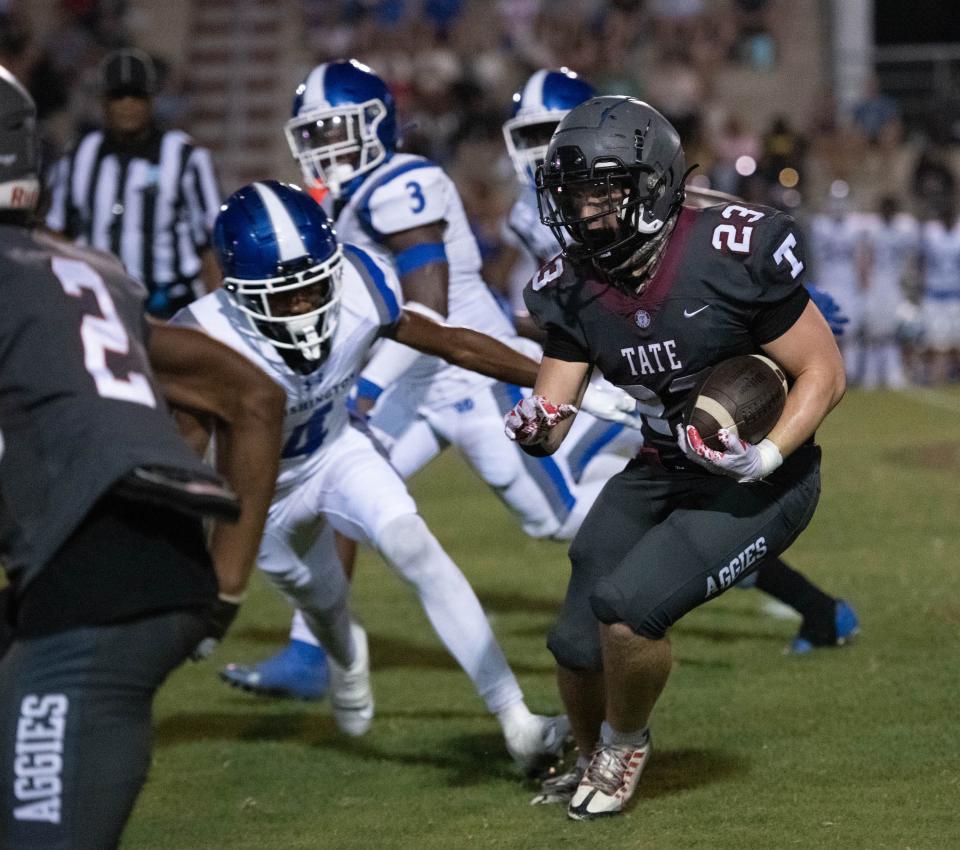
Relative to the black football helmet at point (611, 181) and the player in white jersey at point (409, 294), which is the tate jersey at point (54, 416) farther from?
A: the player in white jersey at point (409, 294)

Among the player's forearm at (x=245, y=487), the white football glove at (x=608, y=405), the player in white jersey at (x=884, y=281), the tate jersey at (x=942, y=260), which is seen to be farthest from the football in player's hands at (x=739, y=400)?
the tate jersey at (x=942, y=260)

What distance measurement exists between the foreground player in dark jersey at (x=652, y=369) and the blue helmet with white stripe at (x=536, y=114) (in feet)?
6.84

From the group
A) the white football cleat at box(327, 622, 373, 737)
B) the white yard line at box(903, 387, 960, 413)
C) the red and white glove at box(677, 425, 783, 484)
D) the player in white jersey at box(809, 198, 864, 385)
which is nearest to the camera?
the red and white glove at box(677, 425, 783, 484)

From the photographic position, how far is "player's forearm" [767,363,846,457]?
3600 millimetres

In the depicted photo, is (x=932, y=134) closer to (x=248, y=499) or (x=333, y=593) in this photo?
(x=333, y=593)

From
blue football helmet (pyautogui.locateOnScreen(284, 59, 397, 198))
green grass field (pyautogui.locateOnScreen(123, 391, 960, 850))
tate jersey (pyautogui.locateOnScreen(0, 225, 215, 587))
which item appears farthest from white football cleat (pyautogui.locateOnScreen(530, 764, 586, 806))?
blue football helmet (pyautogui.locateOnScreen(284, 59, 397, 198))

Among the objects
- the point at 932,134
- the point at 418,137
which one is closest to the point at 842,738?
the point at 418,137

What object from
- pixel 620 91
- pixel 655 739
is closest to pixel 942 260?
pixel 620 91

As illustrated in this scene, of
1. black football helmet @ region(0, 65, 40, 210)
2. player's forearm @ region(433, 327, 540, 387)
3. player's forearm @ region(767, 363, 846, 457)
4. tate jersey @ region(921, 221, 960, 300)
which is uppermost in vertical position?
black football helmet @ region(0, 65, 40, 210)

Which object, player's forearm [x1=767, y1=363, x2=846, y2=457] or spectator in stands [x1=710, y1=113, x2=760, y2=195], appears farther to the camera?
spectator in stands [x1=710, y1=113, x2=760, y2=195]

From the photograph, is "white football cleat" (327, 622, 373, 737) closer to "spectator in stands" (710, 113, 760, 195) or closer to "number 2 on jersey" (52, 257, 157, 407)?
"number 2 on jersey" (52, 257, 157, 407)

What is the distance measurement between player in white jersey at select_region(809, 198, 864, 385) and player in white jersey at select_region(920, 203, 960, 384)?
616 mm

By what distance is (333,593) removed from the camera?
4641 millimetres

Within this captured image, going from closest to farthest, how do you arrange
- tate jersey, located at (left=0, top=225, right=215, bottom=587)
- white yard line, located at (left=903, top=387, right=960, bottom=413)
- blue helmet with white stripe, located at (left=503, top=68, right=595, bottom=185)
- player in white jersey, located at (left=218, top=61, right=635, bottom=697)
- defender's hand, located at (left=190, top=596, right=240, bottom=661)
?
1. tate jersey, located at (left=0, top=225, right=215, bottom=587)
2. defender's hand, located at (left=190, top=596, right=240, bottom=661)
3. player in white jersey, located at (left=218, top=61, right=635, bottom=697)
4. blue helmet with white stripe, located at (left=503, top=68, right=595, bottom=185)
5. white yard line, located at (left=903, top=387, right=960, bottom=413)
